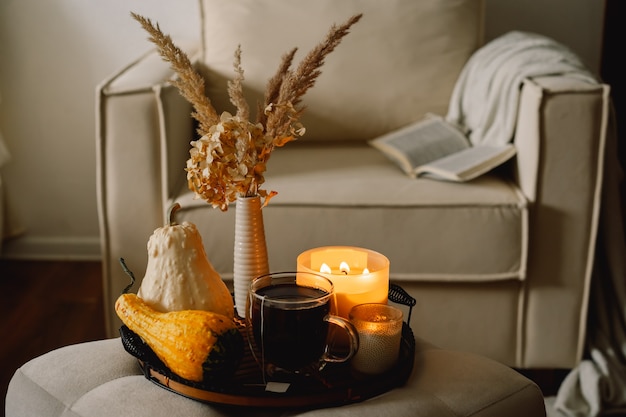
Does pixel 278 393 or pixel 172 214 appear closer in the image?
pixel 278 393

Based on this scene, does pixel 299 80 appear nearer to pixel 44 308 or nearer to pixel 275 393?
pixel 275 393

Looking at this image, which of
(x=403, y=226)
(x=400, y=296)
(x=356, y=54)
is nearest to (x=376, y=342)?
(x=400, y=296)

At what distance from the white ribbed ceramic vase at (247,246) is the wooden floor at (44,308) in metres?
0.75

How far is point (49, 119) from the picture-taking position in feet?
7.63

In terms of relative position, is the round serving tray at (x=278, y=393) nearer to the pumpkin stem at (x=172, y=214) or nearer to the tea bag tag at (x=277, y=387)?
the tea bag tag at (x=277, y=387)

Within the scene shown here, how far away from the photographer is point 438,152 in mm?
1739

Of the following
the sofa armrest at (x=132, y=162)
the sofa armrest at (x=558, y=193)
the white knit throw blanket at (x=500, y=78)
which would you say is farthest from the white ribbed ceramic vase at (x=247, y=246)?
the white knit throw blanket at (x=500, y=78)

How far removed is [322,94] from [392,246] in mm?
597

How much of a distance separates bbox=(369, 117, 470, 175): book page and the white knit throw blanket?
54 millimetres

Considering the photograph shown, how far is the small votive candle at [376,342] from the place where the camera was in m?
0.88

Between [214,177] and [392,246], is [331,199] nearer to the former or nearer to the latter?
[392,246]

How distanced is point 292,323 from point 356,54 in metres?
1.23

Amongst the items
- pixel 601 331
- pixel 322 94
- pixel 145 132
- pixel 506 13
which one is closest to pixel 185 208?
pixel 145 132

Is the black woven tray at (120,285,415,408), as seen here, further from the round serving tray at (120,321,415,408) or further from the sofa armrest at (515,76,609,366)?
the sofa armrest at (515,76,609,366)
